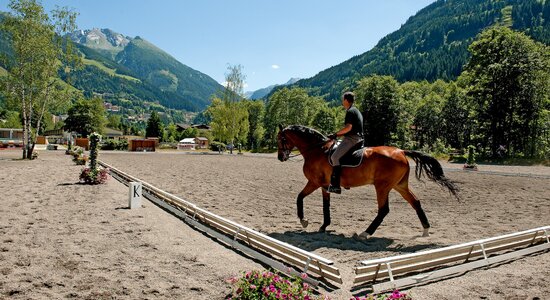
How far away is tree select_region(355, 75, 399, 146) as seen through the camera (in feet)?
205

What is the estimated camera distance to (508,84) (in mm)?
41688

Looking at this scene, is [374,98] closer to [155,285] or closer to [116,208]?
[116,208]

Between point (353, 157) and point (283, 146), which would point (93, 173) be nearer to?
point (283, 146)

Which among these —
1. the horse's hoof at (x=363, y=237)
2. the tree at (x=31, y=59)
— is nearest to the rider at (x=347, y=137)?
the horse's hoof at (x=363, y=237)

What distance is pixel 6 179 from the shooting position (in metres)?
19.4

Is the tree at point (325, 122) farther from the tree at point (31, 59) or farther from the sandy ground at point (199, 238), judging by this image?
the sandy ground at point (199, 238)

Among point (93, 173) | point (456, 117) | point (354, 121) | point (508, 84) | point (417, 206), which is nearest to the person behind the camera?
point (354, 121)

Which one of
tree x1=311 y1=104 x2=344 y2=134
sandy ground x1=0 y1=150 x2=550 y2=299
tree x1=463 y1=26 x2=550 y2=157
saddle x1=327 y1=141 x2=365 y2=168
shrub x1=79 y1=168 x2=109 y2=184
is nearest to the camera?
sandy ground x1=0 y1=150 x2=550 y2=299

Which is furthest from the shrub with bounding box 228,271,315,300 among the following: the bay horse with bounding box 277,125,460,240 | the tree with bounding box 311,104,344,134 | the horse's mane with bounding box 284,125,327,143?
the tree with bounding box 311,104,344,134

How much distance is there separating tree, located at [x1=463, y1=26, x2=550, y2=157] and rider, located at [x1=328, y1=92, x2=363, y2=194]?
39.9m

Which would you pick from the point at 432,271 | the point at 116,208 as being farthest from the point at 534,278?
the point at 116,208

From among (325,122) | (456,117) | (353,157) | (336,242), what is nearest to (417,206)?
(353,157)

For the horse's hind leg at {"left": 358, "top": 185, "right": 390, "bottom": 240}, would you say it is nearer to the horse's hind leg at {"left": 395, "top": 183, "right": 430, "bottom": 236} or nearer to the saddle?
the horse's hind leg at {"left": 395, "top": 183, "right": 430, "bottom": 236}

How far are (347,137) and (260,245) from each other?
3.59 meters
